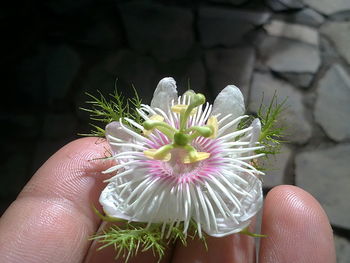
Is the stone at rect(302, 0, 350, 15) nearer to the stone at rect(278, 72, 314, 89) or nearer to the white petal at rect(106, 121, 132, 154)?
the stone at rect(278, 72, 314, 89)

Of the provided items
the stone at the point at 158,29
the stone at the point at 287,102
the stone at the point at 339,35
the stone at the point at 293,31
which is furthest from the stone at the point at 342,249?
the stone at the point at 158,29

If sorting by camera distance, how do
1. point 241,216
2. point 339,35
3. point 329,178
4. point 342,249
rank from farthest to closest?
point 339,35 < point 329,178 < point 342,249 < point 241,216

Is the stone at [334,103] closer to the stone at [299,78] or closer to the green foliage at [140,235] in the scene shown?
the stone at [299,78]

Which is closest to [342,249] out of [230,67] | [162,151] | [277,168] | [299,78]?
[277,168]

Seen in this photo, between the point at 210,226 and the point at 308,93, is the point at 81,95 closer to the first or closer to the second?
the point at 308,93

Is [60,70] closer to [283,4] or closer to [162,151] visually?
[283,4]

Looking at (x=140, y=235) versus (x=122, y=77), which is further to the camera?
(x=122, y=77)
